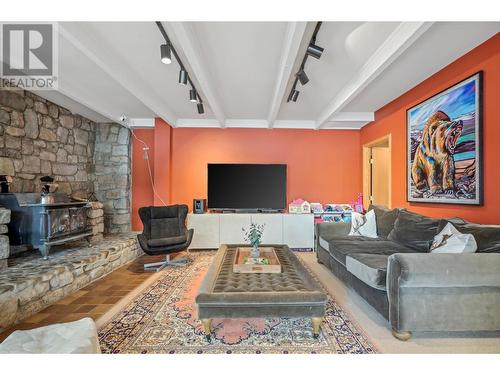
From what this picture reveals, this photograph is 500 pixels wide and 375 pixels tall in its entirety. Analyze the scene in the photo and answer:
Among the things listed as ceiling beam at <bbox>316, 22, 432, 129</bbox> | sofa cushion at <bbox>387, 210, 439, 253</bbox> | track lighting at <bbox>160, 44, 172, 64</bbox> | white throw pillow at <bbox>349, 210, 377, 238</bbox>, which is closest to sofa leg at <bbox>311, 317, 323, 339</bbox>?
sofa cushion at <bbox>387, 210, 439, 253</bbox>

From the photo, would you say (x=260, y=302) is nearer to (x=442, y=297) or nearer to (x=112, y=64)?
(x=442, y=297)

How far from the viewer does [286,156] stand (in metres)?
5.05

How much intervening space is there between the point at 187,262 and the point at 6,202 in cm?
233

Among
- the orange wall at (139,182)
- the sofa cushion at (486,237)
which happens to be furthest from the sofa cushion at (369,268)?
the orange wall at (139,182)

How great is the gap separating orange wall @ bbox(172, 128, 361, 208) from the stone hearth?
1.80 meters

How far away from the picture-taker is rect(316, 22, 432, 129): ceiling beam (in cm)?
202

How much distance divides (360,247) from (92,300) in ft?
9.70

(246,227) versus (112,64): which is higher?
(112,64)

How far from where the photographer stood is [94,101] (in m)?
3.77

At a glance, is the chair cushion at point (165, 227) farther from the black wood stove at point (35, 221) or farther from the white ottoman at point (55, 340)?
the white ottoman at point (55, 340)

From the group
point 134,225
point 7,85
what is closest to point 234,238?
point 134,225

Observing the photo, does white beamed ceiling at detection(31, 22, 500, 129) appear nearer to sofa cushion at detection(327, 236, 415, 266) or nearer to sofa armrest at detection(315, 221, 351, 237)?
sofa armrest at detection(315, 221, 351, 237)

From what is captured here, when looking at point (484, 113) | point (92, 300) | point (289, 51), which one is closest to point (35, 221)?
point (92, 300)
